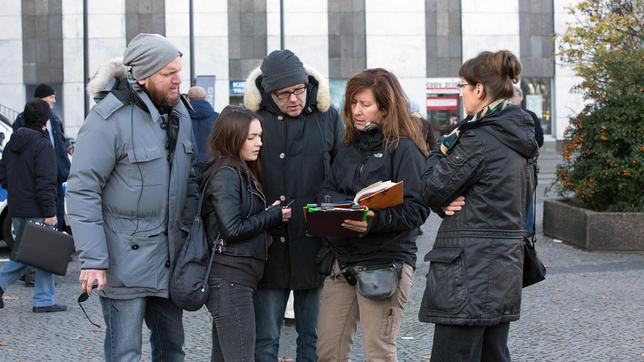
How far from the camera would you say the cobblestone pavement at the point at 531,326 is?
641 cm

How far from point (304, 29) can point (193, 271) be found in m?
35.7

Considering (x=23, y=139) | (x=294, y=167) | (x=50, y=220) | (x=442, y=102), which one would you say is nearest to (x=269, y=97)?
(x=294, y=167)

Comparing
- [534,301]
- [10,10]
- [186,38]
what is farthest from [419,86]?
[534,301]

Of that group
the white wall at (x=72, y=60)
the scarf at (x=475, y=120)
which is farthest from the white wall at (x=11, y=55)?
the scarf at (x=475, y=120)

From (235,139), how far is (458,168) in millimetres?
1226

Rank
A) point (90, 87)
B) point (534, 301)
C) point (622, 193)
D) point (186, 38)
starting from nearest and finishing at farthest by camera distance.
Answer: point (90, 87)
point (534, 301)
point (622, 193)
point (186, 38)

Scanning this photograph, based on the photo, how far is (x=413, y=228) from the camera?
4.59 metres

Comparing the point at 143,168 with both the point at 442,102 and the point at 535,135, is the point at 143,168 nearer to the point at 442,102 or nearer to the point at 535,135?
the point at 535,135

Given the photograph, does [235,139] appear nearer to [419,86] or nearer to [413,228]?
[413,228]

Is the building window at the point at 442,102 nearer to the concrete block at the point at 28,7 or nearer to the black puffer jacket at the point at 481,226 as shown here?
the concrete block at the point at 28,7

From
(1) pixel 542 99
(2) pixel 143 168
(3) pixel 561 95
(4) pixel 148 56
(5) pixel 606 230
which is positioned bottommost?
(5) pixel 606 230

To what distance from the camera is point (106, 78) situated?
4.48m

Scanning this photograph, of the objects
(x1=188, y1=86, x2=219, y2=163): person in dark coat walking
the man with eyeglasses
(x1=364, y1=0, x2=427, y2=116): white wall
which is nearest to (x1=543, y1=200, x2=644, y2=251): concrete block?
(x1=188, y1=86, x2=219, y2=163): person in dark coat walking

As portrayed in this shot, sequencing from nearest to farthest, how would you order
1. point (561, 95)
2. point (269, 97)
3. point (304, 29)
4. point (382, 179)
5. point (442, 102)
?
point (382, 179) < point (269, 97) < point (304, 29) < point (442, 102) < point (561, 95)
